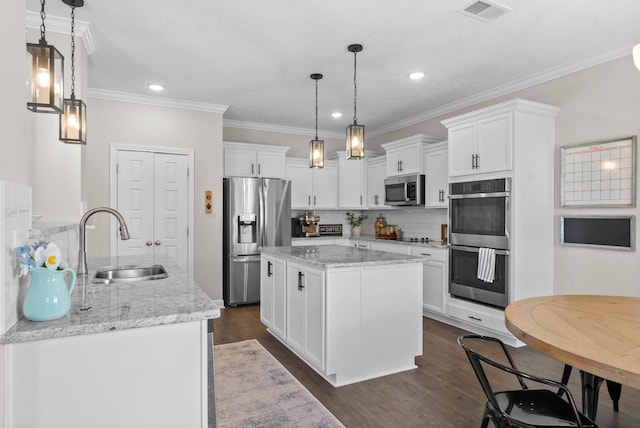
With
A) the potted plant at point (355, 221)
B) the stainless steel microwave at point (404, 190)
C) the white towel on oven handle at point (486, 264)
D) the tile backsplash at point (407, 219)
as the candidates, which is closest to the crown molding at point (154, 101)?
the tile backsplash at point (407, 219)

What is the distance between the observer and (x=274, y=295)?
150 inches

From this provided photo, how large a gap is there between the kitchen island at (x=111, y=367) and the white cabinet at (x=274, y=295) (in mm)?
2069

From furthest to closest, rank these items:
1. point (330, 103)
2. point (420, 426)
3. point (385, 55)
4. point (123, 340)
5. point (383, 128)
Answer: point (383, 128), point (330, 103), point (385, 55), point (420, 426), point (123, 340)

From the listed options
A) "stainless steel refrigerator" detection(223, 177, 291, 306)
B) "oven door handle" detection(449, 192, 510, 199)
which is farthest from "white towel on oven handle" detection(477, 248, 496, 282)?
"stainless steel refrigerator" detection(223, 177, 291, 306)

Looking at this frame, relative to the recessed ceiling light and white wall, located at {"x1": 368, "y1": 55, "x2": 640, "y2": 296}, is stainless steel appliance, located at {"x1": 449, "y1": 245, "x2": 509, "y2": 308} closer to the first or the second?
white wall, located at {"x1": 368, "y1": 55, "x2": 640, "y2": 296}

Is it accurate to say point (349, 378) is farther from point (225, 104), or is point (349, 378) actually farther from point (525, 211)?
point (225, 104)

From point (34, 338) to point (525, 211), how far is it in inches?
149

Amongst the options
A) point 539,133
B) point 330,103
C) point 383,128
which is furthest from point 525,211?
point 383,128

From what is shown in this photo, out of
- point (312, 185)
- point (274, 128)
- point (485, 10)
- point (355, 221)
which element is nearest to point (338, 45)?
point (485, 10)

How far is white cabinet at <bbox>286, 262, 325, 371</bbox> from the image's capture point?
2902 mm

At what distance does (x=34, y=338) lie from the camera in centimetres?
121

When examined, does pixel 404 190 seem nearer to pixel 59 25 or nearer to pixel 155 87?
pixel 155 87

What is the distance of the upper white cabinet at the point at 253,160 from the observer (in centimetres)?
560

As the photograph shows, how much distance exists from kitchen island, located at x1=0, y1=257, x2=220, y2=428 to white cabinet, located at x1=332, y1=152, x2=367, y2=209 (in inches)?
202
